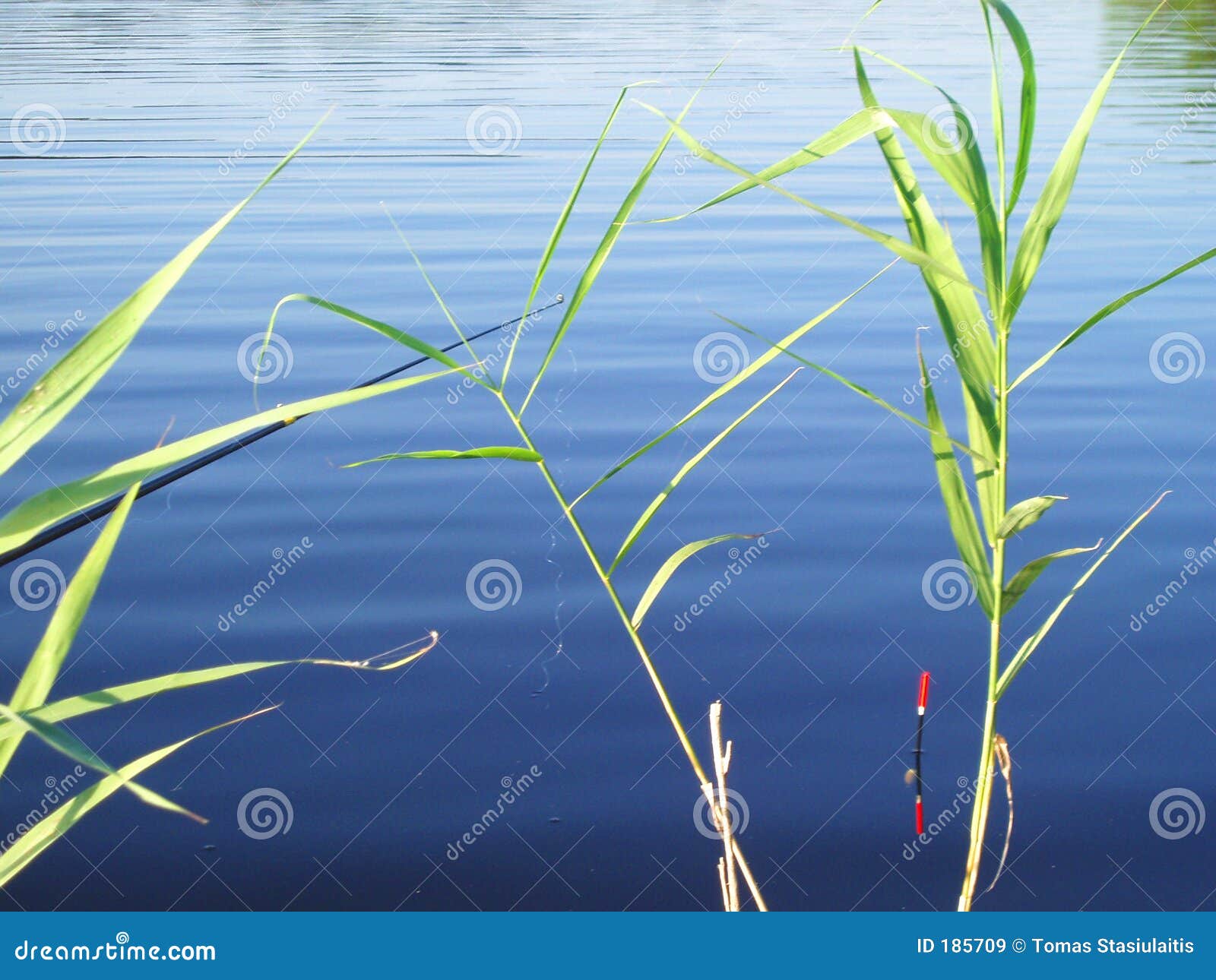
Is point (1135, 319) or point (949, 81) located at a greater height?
point (949, 81)

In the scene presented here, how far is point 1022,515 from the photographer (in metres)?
1.23

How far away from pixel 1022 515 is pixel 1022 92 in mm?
388

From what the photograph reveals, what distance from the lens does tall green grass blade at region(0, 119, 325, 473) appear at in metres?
0.99

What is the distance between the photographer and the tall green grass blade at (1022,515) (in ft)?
3.99

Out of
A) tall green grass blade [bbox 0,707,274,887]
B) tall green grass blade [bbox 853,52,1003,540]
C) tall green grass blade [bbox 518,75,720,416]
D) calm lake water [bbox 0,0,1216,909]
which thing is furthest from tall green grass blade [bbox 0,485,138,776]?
calm lake water [bbox 0,0,1216,909]

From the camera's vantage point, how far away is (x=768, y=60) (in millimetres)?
16406

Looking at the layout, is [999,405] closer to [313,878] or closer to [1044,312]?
[313,878]

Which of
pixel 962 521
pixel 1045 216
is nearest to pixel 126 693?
pixel 962 521

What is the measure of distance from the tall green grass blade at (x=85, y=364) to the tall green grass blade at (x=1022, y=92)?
0.62m

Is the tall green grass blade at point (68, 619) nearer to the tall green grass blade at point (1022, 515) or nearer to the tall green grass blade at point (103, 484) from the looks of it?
the tall green grass blade at point (103, 484)

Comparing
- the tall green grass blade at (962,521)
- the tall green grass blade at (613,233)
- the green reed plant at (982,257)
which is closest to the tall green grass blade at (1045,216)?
the green reed plant at (982,257)

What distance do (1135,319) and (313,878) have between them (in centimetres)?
442

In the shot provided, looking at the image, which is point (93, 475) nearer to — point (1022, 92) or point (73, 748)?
point (73, 748)

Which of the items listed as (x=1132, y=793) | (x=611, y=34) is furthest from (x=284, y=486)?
(x=611, y=34)
